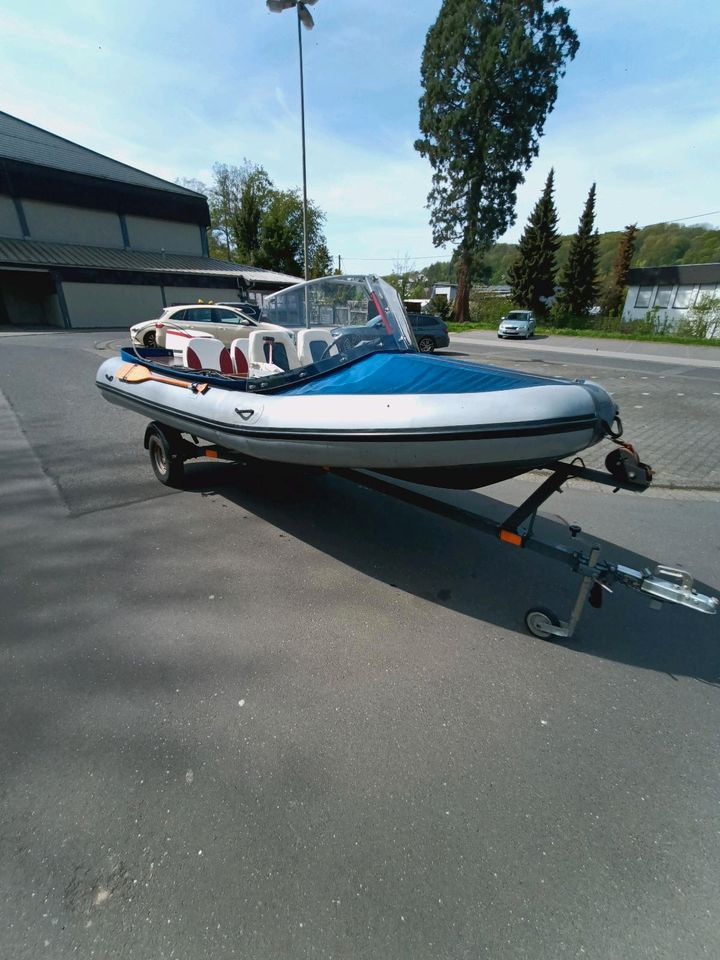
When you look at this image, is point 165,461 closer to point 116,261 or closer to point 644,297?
point 116,261

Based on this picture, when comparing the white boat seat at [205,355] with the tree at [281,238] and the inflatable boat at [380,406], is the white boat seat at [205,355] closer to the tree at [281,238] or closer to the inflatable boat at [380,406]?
the inflatable boat at [380,406]

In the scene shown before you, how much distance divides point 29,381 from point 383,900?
11176mm

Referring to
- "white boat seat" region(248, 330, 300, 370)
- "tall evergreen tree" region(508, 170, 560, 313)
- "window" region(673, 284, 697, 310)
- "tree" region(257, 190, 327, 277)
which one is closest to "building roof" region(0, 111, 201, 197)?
"tree" region(257, 190, 327, 277)

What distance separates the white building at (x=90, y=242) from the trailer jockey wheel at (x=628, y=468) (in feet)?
88.9

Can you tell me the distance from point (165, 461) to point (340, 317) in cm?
228

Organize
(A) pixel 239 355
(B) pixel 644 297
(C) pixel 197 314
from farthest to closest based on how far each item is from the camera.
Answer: (B) pixel 644 297, (C) pixel 197 314, (A) pixel 239 355

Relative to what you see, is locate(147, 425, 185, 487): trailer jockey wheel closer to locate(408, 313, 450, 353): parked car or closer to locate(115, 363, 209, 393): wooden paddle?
locate(115, 363, 209, 393): wooden paddle

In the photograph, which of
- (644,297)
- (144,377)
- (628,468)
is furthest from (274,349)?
(644,297)

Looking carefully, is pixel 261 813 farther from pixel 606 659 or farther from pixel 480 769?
pixel 606 659

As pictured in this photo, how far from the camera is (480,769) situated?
5.90ft

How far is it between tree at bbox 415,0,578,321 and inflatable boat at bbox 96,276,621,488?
3069 centimetres

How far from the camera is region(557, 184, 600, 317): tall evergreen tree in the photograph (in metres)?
35.4

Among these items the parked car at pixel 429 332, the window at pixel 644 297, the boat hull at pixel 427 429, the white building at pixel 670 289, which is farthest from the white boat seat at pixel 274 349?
the window at pixel 644 297

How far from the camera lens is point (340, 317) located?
4141 millimetres
